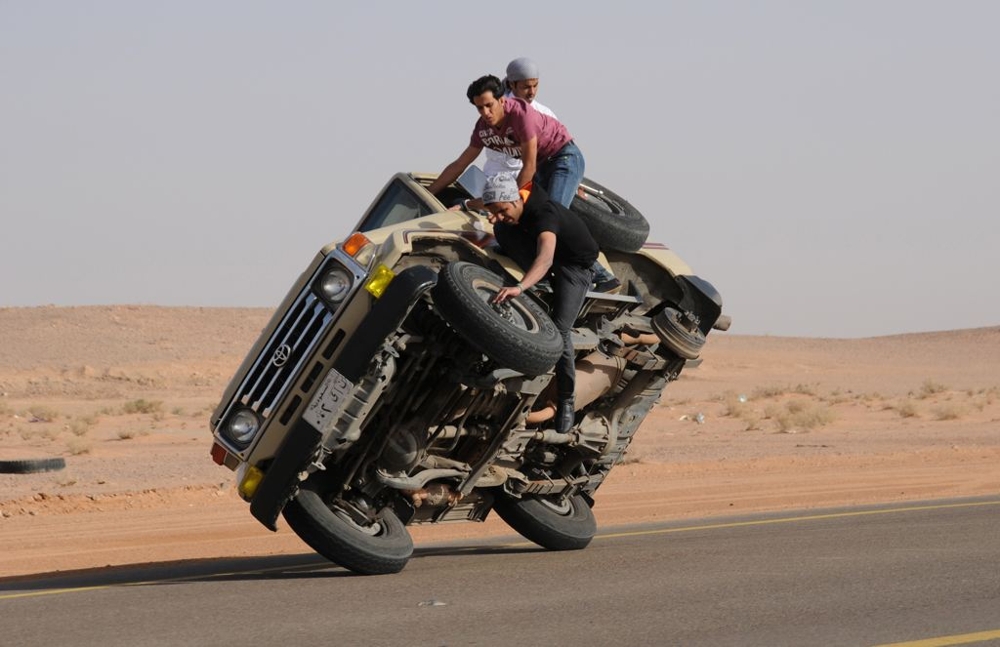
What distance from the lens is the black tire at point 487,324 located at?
830cm

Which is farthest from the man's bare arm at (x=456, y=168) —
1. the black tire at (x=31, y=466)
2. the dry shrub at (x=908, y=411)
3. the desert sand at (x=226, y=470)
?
the dry shrub at (x=908, y=411)

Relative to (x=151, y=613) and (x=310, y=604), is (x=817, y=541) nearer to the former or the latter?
(x=310, y=604)

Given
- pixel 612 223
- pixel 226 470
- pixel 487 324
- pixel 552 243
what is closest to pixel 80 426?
pixel 226 470

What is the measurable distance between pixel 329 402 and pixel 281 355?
1.96 feet

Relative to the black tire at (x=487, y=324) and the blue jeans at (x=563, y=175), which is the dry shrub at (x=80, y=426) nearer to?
A: the blue jeans at (x=563, y=175)

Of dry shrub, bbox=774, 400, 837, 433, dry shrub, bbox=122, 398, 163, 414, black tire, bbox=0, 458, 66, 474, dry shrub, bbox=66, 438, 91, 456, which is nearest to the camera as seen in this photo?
black tire, bbox=0, 458, 66, 474

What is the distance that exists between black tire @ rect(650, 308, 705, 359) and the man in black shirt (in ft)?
3.84

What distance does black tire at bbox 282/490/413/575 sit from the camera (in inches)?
351

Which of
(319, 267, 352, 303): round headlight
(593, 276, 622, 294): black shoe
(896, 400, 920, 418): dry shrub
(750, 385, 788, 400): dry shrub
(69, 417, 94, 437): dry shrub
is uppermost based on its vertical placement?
(593, 276, 622, 294): black shoe

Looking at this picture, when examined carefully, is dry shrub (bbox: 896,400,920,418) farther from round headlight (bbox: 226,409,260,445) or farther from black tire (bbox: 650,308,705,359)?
round headlight (bbox: 226,409,260,445)

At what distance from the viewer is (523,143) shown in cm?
955

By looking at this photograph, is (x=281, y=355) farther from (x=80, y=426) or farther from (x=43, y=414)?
(x=43, y=414)

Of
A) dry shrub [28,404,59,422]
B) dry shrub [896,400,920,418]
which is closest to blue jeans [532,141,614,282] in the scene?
dry shrub [896,400,920,418]

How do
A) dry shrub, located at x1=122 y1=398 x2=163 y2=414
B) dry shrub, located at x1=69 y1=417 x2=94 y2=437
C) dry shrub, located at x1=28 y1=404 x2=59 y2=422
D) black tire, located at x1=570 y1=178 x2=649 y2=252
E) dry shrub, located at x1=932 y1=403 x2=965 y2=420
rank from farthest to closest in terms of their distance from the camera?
dry shrub, located at x1=122 y1=398 x2=163 y2=414 → dry shrub, located at x1=28 y1=404 x2=59 y2=422 → dry shrub, located at x1=932 y1=403 x2=965 y2=420 → dry shrub, located at x1=69 y1=417 x2=94 y2=437 → black tire, located at x1=570 y1=178 x2=649 y2=252
